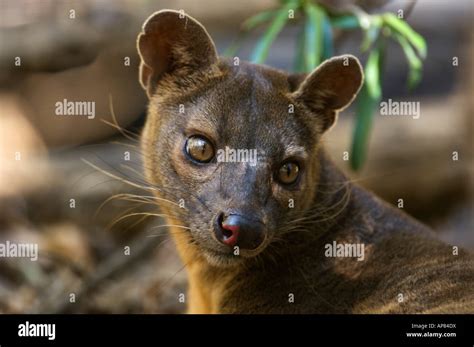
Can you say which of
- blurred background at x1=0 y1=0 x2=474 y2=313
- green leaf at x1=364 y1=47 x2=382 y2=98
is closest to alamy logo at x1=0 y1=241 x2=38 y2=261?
blurred background at x1=0 y1=0 x2=474 y2=313

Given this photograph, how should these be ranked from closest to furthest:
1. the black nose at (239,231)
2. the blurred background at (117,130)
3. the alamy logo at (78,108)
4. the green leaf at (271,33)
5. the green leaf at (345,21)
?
the black nose at (239,231)
the green leaf at (271,33)
the green leaf at (345,21)
the blurred background at (117,130)
the alamy logo at (78,108)

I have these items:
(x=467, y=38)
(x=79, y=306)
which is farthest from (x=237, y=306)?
(x=467, y=38)

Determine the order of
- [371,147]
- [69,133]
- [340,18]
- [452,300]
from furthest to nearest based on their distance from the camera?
[69,133] < [371,147] < [340,18] < [452,300]

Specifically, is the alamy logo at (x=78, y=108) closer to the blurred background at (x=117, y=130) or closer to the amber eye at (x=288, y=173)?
the blurred background at (x=117, y=130)
